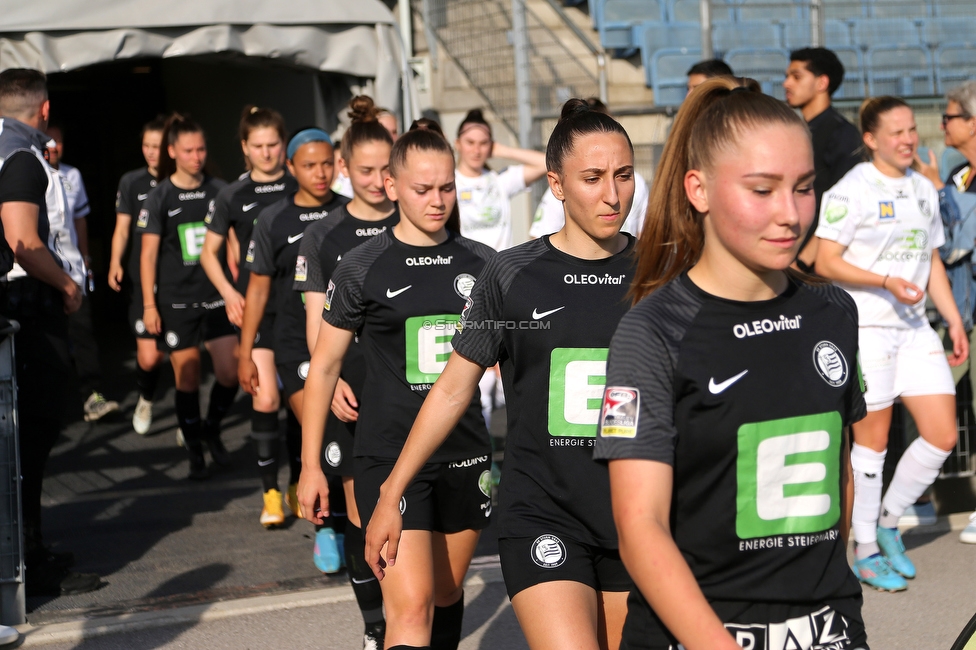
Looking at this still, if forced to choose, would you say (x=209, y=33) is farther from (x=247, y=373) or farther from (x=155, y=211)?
(x=247, y=373)

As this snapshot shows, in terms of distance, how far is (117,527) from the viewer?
642 cm

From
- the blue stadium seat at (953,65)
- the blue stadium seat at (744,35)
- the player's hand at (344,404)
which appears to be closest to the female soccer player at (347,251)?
the player's hand at (344,404)

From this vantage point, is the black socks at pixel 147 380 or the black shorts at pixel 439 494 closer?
the black shorts at pixel 439 494

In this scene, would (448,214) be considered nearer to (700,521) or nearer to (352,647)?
(352,647)

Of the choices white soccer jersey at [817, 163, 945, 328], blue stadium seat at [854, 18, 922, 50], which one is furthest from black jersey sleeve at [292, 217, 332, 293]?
blue stadium seat at [854, 18, 922, 50]

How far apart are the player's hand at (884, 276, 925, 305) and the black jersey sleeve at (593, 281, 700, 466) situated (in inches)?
130

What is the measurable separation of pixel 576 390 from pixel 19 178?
129 inches

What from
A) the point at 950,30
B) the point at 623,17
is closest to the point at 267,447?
the point at 623,17

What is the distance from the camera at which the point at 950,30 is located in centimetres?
1373

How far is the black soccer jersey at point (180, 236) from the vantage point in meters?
7.83

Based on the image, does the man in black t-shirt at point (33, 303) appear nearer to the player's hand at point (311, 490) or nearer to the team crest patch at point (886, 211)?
the player's hand at point (311, 490)

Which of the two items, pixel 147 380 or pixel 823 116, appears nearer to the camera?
pixel 823 116

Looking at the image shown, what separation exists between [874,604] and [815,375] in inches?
129

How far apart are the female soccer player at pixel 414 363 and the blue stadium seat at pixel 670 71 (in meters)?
8.80
